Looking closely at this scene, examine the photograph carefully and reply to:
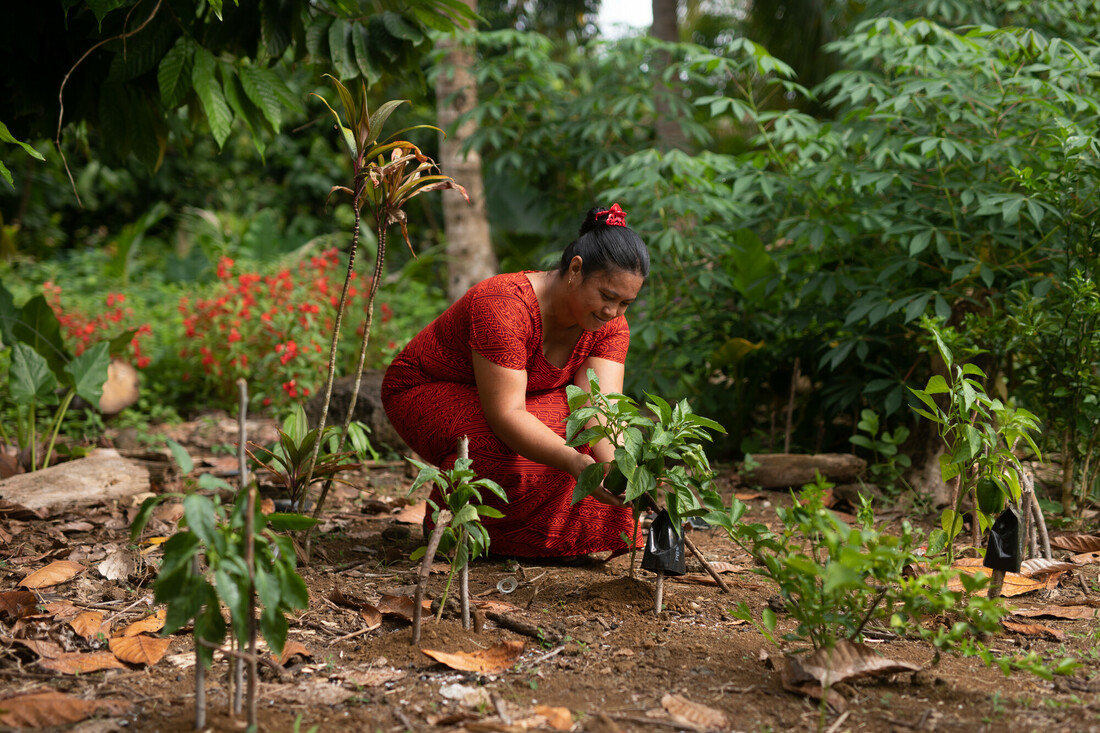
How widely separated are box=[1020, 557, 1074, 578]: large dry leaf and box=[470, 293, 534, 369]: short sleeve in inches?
59.0

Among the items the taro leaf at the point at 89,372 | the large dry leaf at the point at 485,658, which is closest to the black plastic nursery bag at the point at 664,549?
the large dry leaf at the point at 485,658

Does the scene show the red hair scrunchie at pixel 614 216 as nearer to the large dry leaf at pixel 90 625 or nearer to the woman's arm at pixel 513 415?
the woman's arm at pixel 513 415

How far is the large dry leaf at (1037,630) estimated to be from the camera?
6.52 ft

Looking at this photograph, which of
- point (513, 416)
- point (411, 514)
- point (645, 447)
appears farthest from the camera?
point (411, 514)

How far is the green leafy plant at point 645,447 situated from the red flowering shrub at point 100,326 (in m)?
3.65

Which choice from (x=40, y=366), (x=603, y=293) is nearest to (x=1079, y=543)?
(x=603, y=293)

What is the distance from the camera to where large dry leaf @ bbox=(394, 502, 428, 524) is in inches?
124

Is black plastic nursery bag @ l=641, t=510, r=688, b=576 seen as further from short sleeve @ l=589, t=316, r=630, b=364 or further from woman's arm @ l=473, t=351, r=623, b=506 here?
short sleeve @ l=589, t=316, r=630, b=364

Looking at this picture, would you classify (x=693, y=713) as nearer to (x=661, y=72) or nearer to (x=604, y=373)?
(x=604, y=373)

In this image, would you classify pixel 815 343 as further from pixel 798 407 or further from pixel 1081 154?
pixel 1081 154

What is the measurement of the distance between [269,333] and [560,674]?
3.59 m

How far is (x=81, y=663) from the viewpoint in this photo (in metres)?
1.77

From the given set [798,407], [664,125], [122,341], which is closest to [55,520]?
[122,341]

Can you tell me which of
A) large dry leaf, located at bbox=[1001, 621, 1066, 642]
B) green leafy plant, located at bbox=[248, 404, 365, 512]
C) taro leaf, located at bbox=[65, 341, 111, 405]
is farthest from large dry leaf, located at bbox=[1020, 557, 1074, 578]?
taro leaf, located at bbox=[65, 341, 111, 405]
